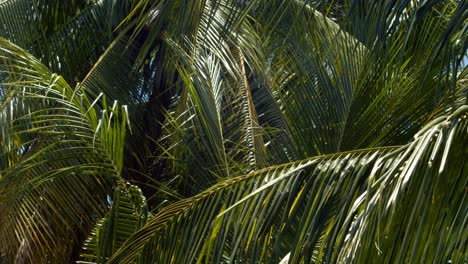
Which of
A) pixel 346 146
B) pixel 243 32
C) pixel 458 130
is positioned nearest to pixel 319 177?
pixel 458 130

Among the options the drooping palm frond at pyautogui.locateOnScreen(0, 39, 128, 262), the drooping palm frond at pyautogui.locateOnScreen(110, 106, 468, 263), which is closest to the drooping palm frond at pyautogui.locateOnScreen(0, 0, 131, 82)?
the drooping palm frond at pyautogui.locateOnScreen(0, 39, 128, 262)

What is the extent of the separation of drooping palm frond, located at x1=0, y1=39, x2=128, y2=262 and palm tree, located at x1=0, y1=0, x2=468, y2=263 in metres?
0.01

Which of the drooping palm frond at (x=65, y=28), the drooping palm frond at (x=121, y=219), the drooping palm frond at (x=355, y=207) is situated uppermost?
the drooping palm frond at (x=355, y=207)

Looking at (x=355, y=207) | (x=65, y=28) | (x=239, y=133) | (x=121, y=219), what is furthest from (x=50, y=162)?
(x=355, y=207)

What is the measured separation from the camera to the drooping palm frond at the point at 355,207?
290 cm

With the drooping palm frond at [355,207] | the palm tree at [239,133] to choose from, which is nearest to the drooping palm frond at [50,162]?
the palm tree at [239,133]

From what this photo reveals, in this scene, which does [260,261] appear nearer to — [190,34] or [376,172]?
[376,172]

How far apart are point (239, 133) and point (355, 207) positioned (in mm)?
3514

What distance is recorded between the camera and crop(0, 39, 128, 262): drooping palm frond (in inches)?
208

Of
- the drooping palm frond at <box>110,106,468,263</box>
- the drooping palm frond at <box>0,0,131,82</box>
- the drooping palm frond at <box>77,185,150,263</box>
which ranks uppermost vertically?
the drooping palm frond at <box>110,106,468,263</box>

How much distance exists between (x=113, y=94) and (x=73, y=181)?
1.00 meters

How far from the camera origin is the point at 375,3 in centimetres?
338

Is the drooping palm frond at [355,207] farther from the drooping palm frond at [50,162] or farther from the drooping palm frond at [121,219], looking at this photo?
the drooping palm frond at [50,162]

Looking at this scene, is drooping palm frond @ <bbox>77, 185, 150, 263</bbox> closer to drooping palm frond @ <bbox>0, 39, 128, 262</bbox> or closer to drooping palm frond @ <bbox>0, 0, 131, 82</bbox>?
drooping palm frond @ <bbox>0, 39, 128, 262</bbox>
